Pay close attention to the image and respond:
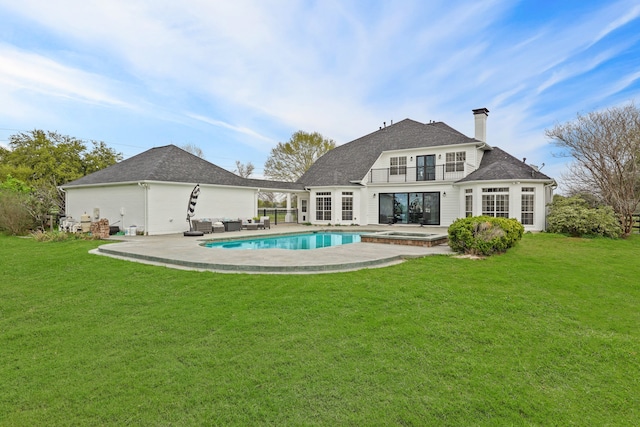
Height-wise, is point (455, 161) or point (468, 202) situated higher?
point (455, 161)

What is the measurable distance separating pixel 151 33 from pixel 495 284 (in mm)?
15188

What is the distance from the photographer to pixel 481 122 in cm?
2088

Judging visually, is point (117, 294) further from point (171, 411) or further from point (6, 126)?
point (6, 126)

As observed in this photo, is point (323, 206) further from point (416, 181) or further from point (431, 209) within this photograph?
point (431, 209)

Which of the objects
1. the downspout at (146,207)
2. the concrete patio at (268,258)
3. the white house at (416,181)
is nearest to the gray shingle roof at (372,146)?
the white house at (416,181)

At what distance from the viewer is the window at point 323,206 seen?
22.3 m

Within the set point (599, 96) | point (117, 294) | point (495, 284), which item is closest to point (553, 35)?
point (599, 96)

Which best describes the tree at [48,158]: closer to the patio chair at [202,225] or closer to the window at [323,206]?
the patio chair at [202,225]

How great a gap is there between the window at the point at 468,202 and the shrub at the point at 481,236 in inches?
353

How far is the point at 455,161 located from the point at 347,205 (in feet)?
24.0

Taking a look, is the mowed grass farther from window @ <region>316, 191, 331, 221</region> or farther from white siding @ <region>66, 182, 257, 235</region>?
window @ <region>316, 191, 331, 221</region>

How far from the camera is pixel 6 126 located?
96.1ft

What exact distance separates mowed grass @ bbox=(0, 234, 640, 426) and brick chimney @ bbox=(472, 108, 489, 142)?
1579cm

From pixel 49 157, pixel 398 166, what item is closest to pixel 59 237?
pixel 398 166
